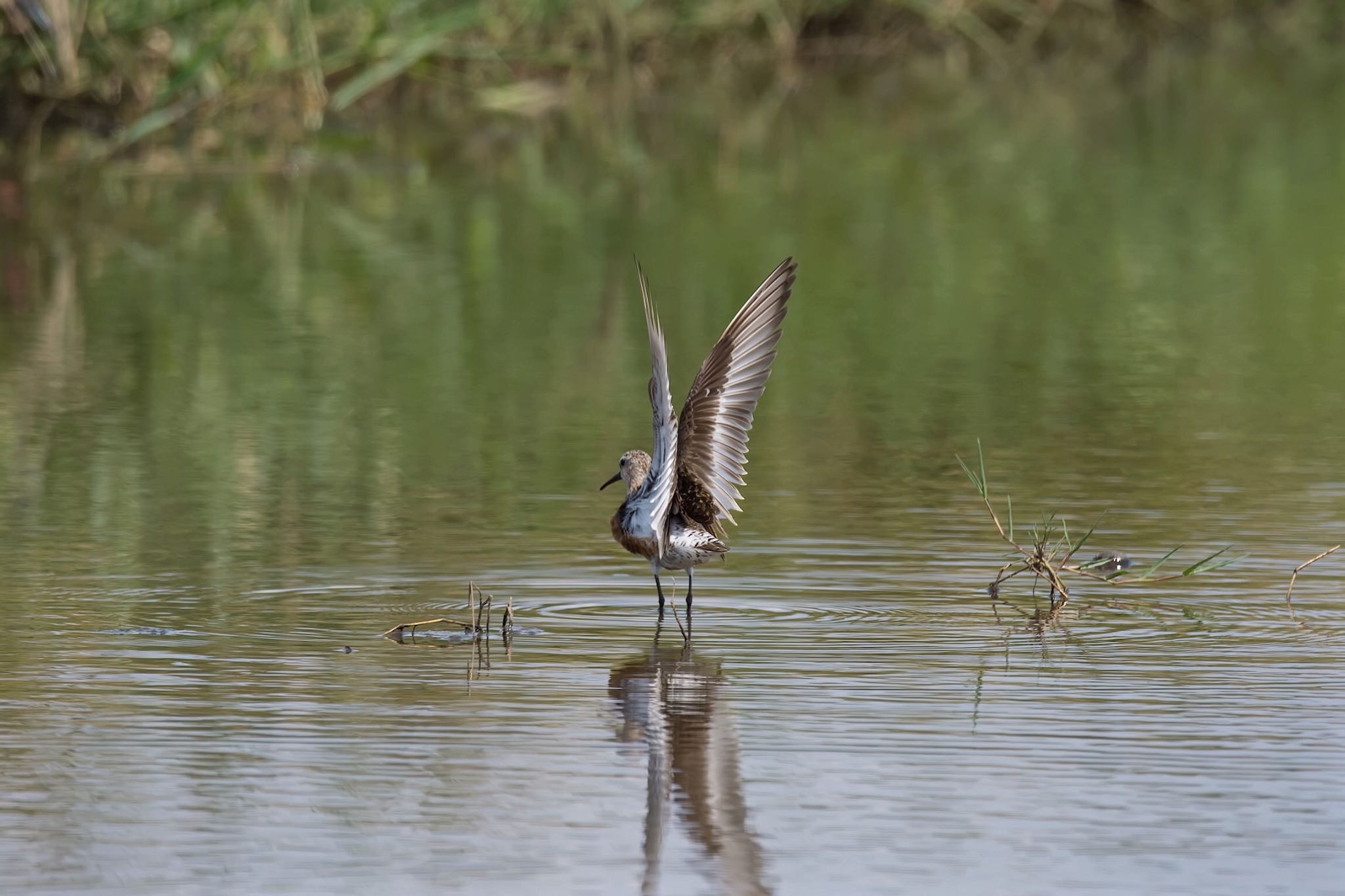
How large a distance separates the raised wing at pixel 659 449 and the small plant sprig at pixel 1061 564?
817 millimetres

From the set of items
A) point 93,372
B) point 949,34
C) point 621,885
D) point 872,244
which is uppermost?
point 949,34

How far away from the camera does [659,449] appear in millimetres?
6480

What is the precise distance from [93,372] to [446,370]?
1.59 meters

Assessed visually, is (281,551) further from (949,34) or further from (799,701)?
(949,34)

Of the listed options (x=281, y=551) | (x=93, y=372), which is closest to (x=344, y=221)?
(x=93, y=372)

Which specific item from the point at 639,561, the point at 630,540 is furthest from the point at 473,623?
the point at 639,561

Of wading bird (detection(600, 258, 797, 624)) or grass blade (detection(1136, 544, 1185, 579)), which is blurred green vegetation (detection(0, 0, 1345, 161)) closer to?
wading bird (detection(600, 258, 797, 624))

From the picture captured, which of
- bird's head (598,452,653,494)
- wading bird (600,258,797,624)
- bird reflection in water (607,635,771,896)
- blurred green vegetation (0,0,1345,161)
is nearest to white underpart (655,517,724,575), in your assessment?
wading bird (600,258,797,624)

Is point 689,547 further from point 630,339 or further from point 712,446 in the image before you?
point 630,339

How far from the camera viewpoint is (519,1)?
21.1 meters

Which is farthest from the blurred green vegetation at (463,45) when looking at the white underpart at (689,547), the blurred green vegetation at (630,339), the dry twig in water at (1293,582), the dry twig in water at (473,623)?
the dry twig in water at (1293,582)

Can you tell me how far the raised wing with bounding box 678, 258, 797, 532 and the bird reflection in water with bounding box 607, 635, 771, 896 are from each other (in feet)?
1.98

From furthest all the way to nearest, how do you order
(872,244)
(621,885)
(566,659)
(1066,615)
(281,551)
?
(872,244) < (281,551) < (1066,615) < (566,659) < (621,885)

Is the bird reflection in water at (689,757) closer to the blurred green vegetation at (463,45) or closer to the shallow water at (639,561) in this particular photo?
the shallow water at (639,561)
